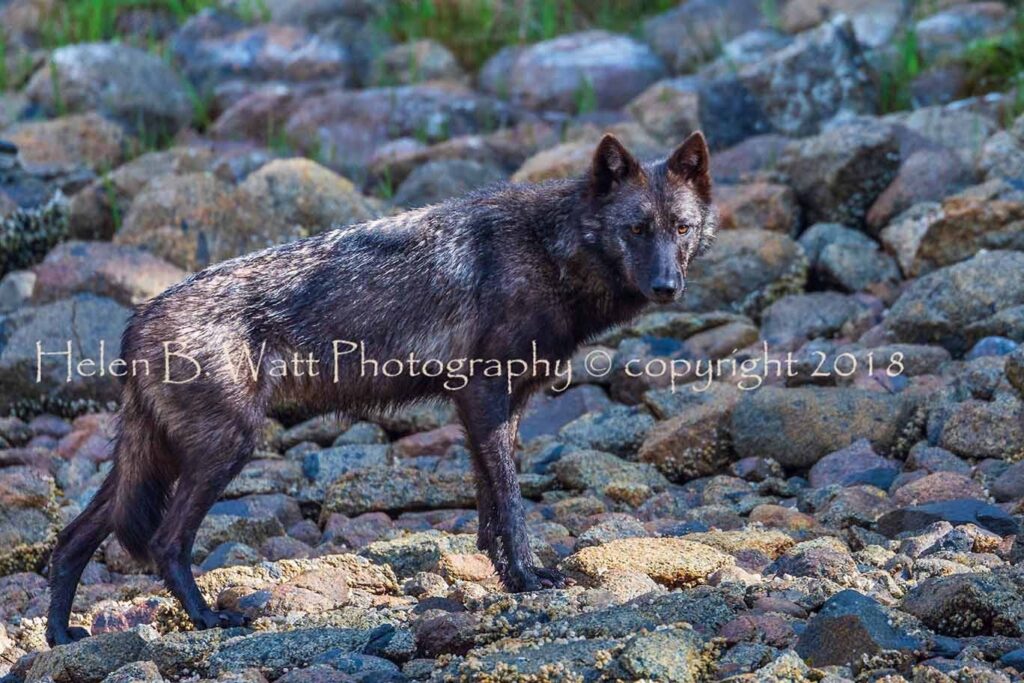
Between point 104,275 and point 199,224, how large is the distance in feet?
3.43

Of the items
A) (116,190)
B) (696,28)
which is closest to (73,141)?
(116,190)

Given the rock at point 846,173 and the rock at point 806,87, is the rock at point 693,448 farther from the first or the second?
the rock at point 806,87

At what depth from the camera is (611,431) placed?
8.88m

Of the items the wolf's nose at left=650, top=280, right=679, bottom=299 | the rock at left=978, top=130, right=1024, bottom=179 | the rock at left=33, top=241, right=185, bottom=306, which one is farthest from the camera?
the rock at left=978, top=130, right=1024, bottom=179

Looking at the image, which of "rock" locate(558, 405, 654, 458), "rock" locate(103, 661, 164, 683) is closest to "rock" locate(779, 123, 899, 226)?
"rock" locate(558, 405, 654, 458)

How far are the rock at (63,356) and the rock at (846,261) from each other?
487 centimetres

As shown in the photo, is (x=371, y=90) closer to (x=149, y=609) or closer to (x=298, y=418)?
(x=298, y=418)

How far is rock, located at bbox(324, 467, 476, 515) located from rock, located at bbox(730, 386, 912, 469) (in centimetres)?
156

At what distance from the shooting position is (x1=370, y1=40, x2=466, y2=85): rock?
16.5m

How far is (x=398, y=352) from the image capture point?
6.98 m

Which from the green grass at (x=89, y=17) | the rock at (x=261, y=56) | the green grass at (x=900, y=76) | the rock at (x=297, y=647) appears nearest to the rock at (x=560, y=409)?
the rock at (x=297, y=647)

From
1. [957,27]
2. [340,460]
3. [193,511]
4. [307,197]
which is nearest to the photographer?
[193,511]

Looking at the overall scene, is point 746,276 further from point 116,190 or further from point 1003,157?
point 116,190

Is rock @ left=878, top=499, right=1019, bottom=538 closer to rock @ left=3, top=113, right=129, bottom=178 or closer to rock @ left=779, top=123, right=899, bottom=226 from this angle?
rock @ left=779, top=123, right=899, bottom=226
